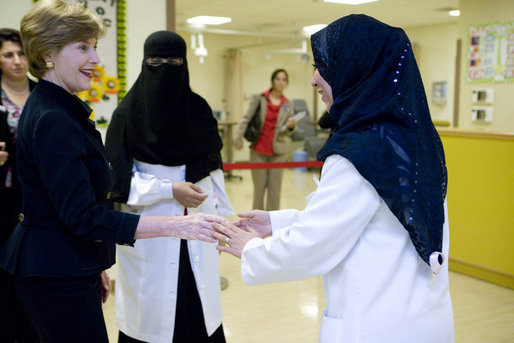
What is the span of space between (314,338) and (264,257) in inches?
79.1

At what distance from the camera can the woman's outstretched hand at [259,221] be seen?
185 centimetres

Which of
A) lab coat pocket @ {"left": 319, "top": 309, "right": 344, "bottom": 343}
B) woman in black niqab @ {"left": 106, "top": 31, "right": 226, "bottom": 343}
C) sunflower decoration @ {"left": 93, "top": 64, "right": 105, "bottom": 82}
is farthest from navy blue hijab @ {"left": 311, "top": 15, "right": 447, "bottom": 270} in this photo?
sunflower decoration @ {"left": 93, "top": 64, "right": 105, "bottom": 82}

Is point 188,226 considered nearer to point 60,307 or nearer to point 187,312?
point 60,307

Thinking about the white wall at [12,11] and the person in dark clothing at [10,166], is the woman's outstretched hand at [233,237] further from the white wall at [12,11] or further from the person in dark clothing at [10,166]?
the white wall at [12,11]

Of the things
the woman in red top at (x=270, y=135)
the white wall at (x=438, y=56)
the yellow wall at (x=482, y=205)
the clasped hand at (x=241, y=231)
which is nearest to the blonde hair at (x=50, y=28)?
the clasped hand at (x=241, y=231)

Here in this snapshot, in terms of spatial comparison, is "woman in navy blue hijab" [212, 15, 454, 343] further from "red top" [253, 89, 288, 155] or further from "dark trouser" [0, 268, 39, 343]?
"red top" [253, 89, 288, 155]

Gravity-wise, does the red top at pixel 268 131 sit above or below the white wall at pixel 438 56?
below

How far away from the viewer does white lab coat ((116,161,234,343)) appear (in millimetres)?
2568

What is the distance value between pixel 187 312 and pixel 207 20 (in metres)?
9.55

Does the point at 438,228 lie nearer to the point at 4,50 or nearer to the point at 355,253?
the point at 355,253

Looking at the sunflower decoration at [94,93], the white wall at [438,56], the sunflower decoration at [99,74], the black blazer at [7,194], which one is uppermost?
the white wall at [438,56]

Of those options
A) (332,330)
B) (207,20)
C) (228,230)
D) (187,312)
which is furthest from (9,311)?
(207,20)

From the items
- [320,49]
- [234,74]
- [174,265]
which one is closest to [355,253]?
[320,49]

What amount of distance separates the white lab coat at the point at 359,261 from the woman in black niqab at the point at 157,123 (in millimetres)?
1252
